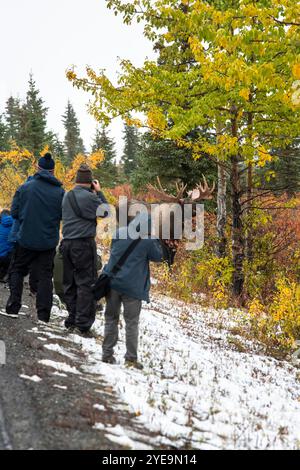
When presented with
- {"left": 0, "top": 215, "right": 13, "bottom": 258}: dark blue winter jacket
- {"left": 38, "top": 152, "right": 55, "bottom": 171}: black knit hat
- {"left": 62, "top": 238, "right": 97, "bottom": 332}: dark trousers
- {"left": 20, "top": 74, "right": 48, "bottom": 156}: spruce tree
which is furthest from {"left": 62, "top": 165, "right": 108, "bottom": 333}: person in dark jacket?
{"left": 20, "top": 74, "right": 48, "bottom": 156}: spruce tree

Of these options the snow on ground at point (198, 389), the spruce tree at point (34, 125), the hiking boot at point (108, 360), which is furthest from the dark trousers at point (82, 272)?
the spruce tree at point (34, 125)

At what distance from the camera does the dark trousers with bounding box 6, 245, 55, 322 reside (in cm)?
664

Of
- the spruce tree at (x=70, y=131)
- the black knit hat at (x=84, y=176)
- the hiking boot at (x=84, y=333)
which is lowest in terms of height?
the hiking boot at (x=84, y=333)

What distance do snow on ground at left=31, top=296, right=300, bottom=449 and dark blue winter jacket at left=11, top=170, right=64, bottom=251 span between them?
4.16 ft

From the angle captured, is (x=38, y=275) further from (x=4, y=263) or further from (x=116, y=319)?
(x=4, y=263)

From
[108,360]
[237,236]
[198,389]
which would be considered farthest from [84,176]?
[237,236]

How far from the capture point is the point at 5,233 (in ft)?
30.7

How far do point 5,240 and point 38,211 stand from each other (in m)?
3.25

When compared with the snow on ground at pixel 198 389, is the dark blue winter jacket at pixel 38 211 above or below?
above

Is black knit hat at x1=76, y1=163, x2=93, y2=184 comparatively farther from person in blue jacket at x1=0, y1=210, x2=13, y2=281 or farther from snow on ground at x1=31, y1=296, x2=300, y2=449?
person in blue jacket at x1=0, y1=210, x2=13, y2=281

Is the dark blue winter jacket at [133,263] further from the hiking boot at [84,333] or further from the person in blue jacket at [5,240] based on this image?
the person in blue jacket at [5,240]

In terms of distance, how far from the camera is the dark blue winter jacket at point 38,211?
648 cm

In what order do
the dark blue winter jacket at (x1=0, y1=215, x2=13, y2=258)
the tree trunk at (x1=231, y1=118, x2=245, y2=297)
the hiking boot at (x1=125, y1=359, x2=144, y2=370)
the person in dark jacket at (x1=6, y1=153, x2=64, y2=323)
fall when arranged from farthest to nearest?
the tree trunk at (x1=231, y1=118, x2=245, y2=297) < the dark blue winter jacket at (x1=0, y1=215, x2=13, y2=258) < the person in dark jacket at (x1=6, y1=153, x2=64, y2=323) < the hiking boot at (x1=125, y1=359, x2=144, y2=370)

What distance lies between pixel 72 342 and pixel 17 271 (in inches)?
55.4
